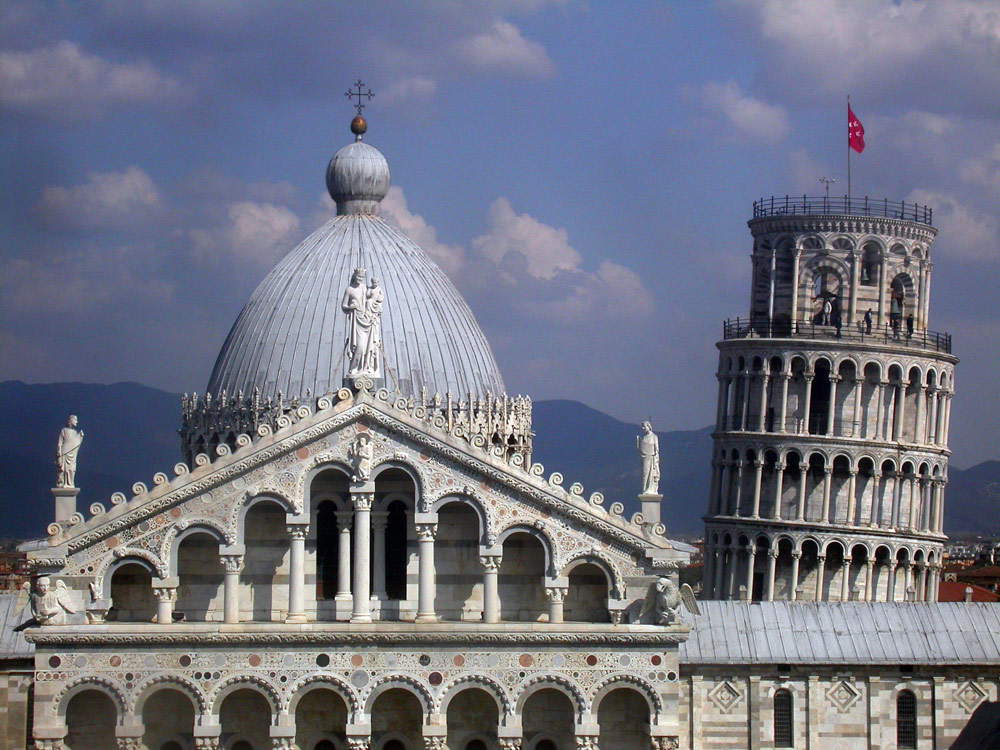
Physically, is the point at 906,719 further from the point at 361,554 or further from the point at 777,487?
the point at 777,487

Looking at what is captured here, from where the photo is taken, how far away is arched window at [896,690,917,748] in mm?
76500

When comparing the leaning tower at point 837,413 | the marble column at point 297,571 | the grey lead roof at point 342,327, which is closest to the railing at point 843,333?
the leaning tower at point 837,413

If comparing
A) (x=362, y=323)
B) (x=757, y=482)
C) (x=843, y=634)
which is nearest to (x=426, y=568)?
(x=362, y=323)

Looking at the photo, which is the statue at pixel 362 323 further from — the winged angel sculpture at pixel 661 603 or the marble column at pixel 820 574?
the marble column at pixel 820 574

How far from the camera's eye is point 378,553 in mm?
71750

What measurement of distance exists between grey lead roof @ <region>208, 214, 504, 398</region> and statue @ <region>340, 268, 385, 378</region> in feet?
32.2

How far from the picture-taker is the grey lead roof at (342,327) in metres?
82.4

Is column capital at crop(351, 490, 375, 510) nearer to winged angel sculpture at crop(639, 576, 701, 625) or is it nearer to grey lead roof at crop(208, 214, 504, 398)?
winged angel sculpture at crop(639, 576, 701, 625)

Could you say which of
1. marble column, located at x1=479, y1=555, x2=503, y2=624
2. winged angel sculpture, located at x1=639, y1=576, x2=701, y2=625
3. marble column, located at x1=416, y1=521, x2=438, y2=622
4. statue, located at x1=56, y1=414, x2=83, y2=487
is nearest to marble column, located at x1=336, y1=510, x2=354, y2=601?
marble column, located at x1=416, y1=521, x2=438, y2=622

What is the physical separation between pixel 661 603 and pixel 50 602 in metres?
18.0

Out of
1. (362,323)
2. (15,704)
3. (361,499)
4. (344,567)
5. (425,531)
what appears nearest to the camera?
(361,499)

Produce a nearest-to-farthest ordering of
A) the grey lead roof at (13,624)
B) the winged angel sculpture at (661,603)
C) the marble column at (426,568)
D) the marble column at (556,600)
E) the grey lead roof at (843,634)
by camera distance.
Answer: the winged angel sculpture at (661,603), the marble column at (426,568), the marble column at (556,600), the grey lead roof at (13,624), the grey lead roof at (843,634)

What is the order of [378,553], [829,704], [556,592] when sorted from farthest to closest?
[829,704] < [378,553] < [556,592]

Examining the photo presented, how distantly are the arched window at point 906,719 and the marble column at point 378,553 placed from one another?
1774cm
